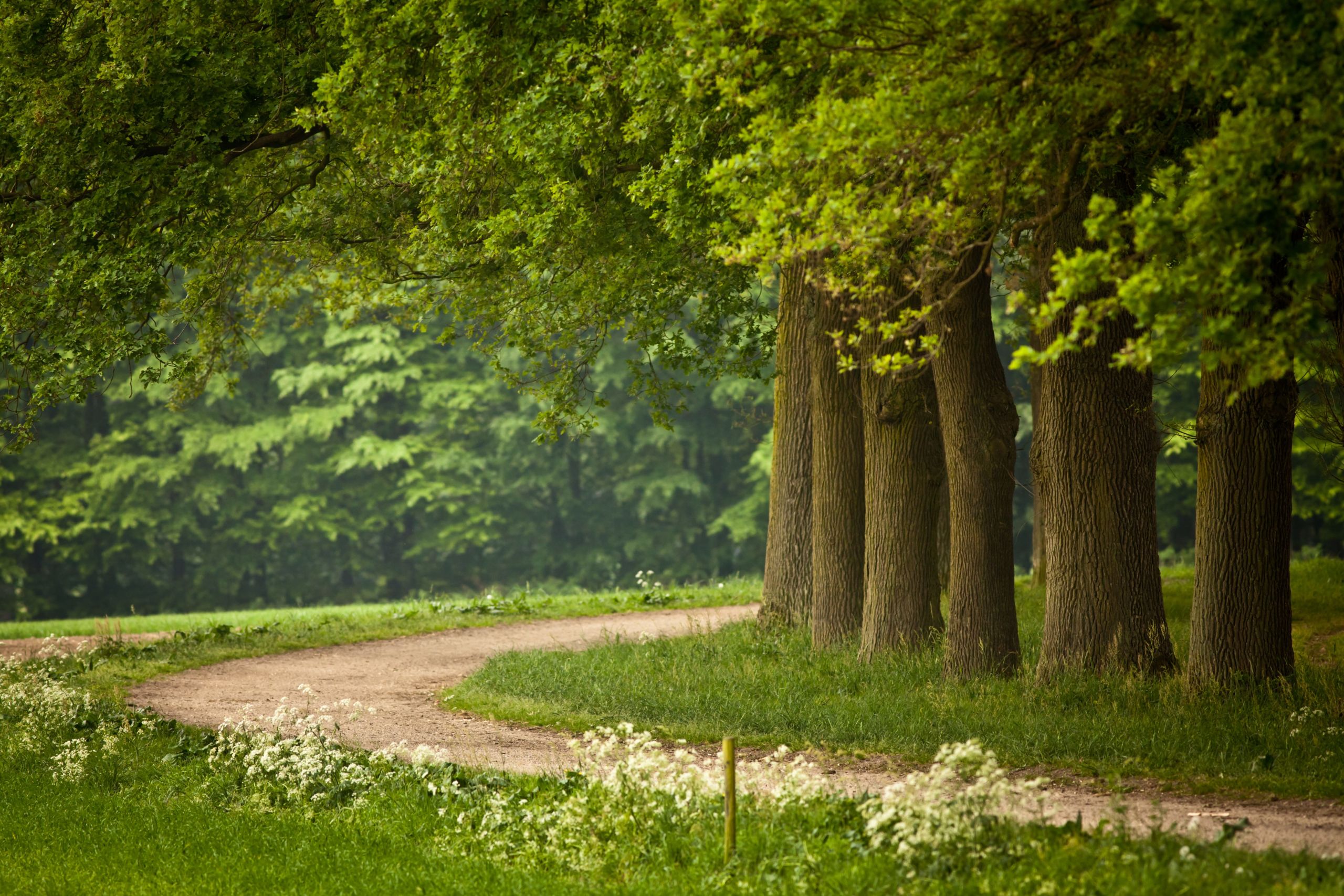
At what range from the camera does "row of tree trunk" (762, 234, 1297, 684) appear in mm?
9977

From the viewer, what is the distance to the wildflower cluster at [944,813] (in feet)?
19.3

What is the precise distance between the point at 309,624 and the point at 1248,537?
1390cm

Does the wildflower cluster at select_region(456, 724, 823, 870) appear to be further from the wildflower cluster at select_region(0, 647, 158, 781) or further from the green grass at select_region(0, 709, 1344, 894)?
the wildflower cluster at select_region(0, 647, 158, 781)

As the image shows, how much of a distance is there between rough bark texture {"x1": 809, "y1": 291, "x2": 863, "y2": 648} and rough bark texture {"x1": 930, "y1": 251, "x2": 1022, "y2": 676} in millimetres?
2190

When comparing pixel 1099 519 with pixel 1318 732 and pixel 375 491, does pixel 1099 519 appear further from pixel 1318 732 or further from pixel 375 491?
pixel 375 491

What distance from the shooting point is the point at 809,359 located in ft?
49.6

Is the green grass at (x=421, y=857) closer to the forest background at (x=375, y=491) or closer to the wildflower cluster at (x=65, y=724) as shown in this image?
the wildflower cluster at (x=65, y=724)

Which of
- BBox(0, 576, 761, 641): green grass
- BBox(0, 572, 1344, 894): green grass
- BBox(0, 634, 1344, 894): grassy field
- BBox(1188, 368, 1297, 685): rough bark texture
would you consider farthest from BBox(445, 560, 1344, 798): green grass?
BBox(0, 576, 761, 641): green grass

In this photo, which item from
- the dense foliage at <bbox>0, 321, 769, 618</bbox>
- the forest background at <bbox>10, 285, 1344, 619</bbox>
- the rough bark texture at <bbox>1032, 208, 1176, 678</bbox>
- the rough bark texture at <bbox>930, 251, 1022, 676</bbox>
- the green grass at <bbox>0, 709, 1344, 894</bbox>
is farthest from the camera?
the dense foliage at <bbox>0, 321, 769, 618</bbox>

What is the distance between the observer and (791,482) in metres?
15.5

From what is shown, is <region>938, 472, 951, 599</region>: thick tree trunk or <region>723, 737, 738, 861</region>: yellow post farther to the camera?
<region>938, 472, 951, 599</region>: thick tree trunk

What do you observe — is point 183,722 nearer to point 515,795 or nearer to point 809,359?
point 515,795

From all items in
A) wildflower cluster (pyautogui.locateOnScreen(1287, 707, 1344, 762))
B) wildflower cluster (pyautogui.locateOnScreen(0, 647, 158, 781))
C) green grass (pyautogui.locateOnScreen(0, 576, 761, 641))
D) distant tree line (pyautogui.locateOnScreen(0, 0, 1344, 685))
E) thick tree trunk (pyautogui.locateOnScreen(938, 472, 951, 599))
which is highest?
distant tree line (pyautogui.locateOnScreen(0, 0, 1344, 685))

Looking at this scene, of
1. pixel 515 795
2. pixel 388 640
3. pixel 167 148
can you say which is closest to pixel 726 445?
pixel 388 640
